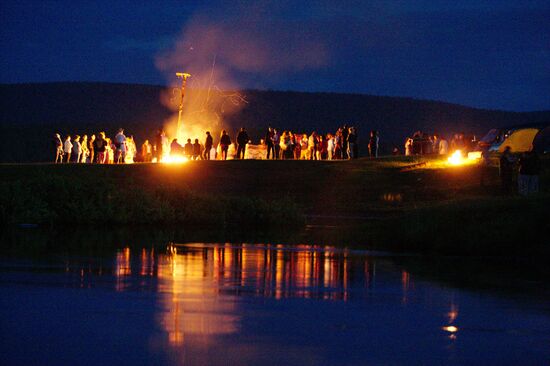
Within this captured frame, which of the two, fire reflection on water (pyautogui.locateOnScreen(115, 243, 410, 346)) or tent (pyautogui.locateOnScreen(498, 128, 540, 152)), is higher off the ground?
tent (pyautogui.locateOnScreen(498, 128, 540, 152))

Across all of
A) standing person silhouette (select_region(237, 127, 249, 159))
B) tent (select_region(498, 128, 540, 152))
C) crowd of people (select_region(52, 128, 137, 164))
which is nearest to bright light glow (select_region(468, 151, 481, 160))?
tent (select_region(498, 128, 540, 152))

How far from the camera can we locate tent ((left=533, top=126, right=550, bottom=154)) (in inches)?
2206

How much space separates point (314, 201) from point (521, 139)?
16.2 meters

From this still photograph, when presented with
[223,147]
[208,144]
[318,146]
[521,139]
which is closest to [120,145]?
[208,144]

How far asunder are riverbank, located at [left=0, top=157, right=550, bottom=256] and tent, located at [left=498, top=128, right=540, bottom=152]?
233 inches

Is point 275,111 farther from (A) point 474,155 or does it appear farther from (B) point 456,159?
(B) point 456,159

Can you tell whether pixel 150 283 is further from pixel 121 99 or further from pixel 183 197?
pixel 121 99

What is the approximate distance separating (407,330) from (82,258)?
9641mm

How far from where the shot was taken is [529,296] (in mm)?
16562

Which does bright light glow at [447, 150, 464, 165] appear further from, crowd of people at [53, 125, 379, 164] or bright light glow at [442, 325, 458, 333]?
bright light glow at [442, 325, 458, 333]

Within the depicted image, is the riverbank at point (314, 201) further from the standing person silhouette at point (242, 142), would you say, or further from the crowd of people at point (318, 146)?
the crowd of people at point (318, 146)

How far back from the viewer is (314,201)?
45.8 meters

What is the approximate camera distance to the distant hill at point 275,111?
6058 inches

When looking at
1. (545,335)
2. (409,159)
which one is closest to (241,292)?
(545,335)
